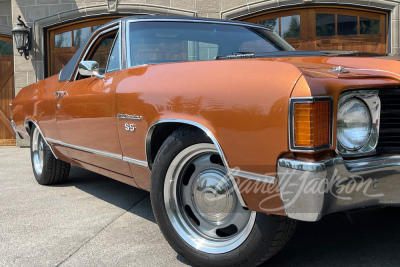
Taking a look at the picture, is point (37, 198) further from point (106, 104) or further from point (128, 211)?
point (106, 104)

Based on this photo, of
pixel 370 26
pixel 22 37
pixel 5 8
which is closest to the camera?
pixel 370 26

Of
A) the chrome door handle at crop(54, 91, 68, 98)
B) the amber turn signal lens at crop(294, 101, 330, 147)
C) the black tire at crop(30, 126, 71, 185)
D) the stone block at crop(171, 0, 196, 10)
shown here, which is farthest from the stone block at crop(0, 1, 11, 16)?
the amber turn signal lens at crop(294, 101, 330, 147)

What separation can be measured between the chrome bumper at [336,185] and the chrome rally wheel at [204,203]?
0.39 meters

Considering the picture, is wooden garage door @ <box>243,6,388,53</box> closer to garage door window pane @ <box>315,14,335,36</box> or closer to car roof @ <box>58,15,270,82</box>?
garage door window pane @ <box>315,14,335,36</box>

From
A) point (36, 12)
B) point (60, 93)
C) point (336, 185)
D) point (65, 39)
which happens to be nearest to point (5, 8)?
point (36, 12)

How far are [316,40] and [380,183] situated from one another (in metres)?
6.80

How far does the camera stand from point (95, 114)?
3.12 meters

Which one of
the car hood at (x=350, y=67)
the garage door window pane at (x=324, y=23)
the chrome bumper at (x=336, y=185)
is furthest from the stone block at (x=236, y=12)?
the chrome bumper at (x=336, y=185)

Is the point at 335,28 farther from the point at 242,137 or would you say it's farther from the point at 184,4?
the point at 242,137

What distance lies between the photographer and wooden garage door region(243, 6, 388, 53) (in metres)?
8.06

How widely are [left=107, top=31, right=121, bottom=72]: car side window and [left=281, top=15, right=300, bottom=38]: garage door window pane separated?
18.6ft

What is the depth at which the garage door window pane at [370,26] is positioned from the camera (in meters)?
8.07

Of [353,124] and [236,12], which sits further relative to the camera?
[236,12]

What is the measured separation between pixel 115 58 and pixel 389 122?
2074 mm
